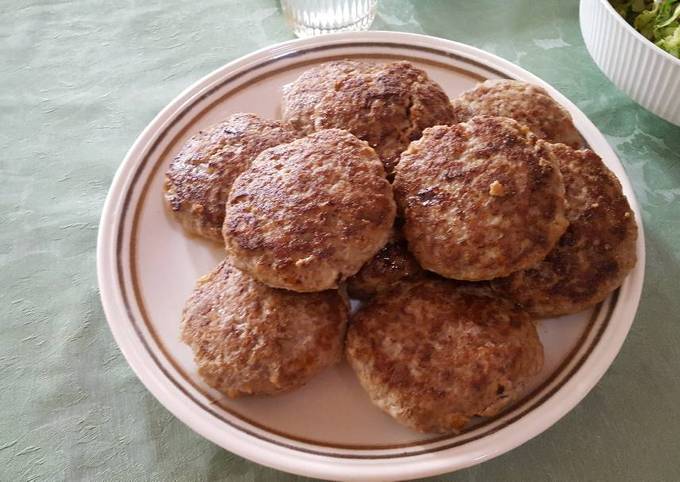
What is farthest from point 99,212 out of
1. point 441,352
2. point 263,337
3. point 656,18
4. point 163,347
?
point 656,18

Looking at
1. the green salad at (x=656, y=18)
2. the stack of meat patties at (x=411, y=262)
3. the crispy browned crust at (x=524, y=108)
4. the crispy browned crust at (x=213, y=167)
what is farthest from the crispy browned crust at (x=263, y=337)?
the green salad at (x=656, y=18)

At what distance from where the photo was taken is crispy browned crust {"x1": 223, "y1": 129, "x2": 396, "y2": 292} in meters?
1.46

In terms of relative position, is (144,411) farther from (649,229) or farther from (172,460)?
(649,229)

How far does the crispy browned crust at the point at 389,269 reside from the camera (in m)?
1.62

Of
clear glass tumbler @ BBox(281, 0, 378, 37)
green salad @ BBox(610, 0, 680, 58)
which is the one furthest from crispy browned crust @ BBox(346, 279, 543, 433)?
clear glass tumbler @ BBox(281, 0, 378, 37)

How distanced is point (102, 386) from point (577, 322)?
1355 mm

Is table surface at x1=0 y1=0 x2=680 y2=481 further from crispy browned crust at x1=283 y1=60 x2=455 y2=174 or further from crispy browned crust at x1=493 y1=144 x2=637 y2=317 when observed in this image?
crispy browned crust at x1=283 y1=60 x2=455 y2=174

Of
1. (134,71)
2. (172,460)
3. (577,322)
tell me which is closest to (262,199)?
(172,460)

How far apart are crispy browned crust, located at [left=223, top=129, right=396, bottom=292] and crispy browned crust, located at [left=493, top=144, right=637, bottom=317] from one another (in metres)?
0.41

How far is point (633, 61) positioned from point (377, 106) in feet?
3.28

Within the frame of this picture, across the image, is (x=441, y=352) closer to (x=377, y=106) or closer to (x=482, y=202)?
(x=482, y=202)

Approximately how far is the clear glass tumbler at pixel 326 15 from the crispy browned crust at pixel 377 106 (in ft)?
2.41

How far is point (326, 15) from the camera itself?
8.50ft

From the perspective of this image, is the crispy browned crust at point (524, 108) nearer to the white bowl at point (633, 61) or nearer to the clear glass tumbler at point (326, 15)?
the white bowl at point (633, 61)
